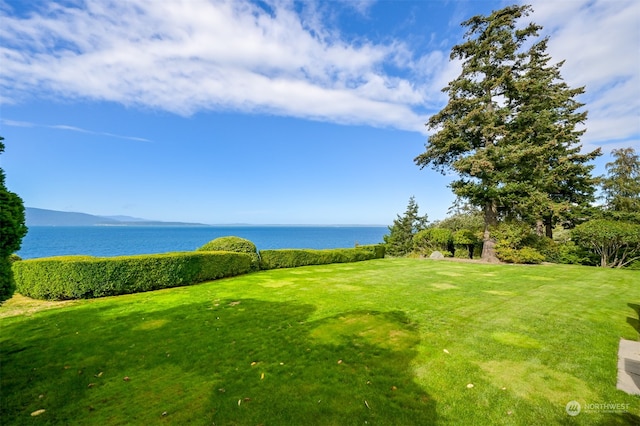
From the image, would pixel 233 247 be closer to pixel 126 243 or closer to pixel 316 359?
pixel 316 359

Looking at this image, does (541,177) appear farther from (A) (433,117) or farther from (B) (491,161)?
(A) (433,117)

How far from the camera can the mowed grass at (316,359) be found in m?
3.04

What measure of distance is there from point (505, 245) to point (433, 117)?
32.3ft

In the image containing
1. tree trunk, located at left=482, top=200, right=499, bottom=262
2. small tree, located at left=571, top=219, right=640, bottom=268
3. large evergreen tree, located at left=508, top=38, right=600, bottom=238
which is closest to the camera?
small tree, located at left=571, top=219, right=640, bottom=268

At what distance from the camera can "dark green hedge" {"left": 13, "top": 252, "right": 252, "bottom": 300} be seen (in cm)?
816

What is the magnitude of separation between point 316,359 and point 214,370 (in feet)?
4.97

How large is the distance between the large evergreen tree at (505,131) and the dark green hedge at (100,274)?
1648 centimetres

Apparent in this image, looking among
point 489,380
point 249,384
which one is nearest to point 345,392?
point 249,384

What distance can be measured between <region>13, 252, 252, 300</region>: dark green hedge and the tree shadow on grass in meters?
2.17

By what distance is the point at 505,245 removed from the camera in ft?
55.0

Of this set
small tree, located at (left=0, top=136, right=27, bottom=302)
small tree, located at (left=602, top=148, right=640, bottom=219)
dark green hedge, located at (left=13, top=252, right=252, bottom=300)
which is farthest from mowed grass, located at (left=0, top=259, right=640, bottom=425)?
small tree, located at (left=602, top=148, right=640, bottom=219)

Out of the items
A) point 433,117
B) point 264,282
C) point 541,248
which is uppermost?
point 433,117

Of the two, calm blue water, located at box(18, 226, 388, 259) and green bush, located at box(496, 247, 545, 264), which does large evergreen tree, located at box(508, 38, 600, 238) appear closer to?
green bush, located at box(496, 247, 545, 264)

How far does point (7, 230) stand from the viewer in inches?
149
